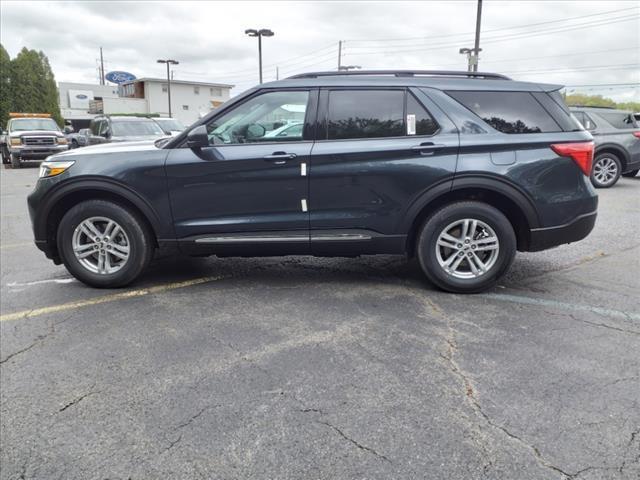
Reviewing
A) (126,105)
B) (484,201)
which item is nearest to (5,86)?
(126,105)

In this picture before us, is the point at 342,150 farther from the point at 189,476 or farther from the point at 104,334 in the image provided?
the point at 189,476

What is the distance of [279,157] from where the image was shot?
417 cm

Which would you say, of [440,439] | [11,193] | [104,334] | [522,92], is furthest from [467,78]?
[11,193]

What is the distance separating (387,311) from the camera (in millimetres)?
3994

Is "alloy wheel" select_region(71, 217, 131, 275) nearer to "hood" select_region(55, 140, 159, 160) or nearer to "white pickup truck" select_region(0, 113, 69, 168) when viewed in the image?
"hood" select_region(55, 140, 159, 160)

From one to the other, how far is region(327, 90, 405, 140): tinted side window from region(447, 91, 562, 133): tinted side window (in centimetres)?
49

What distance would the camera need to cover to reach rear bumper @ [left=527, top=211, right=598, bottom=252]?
13.9 feet

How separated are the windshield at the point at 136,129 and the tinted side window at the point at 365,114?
35.0ft

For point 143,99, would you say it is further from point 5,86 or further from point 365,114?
point 365,114

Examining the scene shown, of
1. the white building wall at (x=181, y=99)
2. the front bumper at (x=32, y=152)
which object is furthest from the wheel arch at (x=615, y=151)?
the white building wall at (x=181, y=99)

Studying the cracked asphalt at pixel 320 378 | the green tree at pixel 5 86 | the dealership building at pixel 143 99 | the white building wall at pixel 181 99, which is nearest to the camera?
the cracked asphalt at pixel 320 378

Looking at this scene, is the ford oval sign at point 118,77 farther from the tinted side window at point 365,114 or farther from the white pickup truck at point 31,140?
the tinted side window at point 365,114

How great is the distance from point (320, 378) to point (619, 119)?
11.3 m

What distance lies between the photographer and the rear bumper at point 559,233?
13.9 ft
